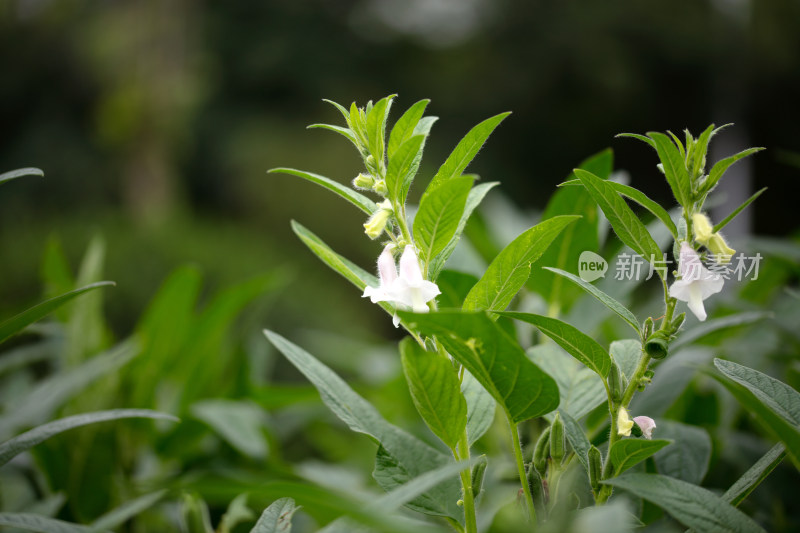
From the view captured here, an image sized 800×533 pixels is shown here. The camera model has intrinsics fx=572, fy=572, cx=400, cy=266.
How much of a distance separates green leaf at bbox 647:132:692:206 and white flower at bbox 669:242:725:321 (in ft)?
0.14

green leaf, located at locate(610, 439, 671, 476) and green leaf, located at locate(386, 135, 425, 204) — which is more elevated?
green leaf, located at locate(386, 135, 425, 204)

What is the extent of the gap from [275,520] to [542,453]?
26 cm

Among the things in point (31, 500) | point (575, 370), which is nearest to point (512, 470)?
point (575, 370)

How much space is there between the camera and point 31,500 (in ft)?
3.12

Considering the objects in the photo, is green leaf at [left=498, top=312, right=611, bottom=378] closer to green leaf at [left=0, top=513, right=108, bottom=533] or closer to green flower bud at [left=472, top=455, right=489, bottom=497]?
green flower bud at [left=472, top=455, right=489, bottom=497]

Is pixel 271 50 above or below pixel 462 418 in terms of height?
above

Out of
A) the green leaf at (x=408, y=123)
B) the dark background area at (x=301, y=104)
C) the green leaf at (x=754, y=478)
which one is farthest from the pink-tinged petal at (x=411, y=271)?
the dark background area at (x=301, y=104)

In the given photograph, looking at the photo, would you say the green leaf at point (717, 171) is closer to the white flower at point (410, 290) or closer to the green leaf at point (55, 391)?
the white flower at point (410, 290)

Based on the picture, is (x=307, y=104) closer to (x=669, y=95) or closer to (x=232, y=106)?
(x=232, y=106)

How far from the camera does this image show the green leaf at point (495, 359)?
0.43m

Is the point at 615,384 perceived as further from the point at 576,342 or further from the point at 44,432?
the point at 44,432

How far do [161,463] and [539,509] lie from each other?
0.82 meters

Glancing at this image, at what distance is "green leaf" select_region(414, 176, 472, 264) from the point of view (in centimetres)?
48

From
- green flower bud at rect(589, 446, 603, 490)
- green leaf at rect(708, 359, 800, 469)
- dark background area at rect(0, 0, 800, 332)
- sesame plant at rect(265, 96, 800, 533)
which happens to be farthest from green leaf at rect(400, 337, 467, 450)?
dark background area at rect(0, 0, 800, 332)
